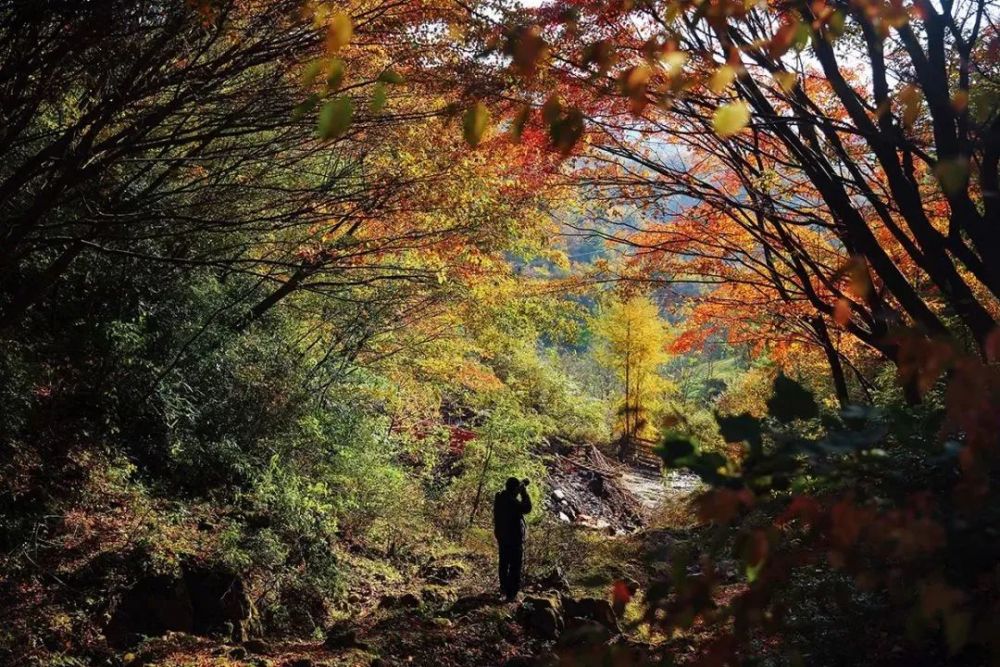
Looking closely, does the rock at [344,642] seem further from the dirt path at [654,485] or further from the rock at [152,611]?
the dirt path at [654,485]

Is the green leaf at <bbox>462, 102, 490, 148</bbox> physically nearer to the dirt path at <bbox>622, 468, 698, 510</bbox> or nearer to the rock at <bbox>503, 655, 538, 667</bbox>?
the rock at <bbox>503, 655, 538, 667</bbox>

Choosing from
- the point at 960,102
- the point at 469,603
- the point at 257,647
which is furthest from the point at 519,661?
the point at 960,102

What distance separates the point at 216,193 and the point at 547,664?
5.44m

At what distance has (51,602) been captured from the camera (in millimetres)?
5051

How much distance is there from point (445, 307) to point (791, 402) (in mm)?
8451

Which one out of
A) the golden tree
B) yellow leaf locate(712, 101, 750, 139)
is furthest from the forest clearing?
the golden tree

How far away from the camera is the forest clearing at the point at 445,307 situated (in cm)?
136

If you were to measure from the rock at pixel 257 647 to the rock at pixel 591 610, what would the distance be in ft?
9.00

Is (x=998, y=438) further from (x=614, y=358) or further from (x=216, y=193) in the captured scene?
(x=614, y=358)

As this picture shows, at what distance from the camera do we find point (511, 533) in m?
7.27

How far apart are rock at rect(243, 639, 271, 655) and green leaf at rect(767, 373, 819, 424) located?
5198 millimetres

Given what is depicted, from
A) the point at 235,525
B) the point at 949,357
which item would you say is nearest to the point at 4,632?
the point at 235,525

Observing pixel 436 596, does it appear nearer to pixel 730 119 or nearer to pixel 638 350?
pixel 730 119

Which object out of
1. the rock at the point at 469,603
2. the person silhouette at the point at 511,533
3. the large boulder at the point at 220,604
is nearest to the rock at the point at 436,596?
the rock at the point at 469,603
